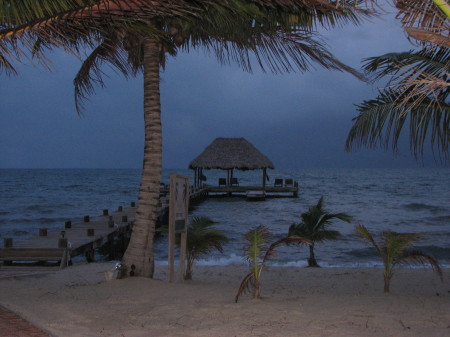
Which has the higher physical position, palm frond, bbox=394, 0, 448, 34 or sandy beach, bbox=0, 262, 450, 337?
palm frond, bbox=394, 0, 448, 34

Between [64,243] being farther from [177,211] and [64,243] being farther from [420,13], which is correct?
[420,13]

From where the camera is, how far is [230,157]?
38.0 meters

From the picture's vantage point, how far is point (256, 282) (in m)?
6.31

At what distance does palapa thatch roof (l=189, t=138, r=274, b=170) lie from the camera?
3750cm

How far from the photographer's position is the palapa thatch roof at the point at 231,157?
37.5m

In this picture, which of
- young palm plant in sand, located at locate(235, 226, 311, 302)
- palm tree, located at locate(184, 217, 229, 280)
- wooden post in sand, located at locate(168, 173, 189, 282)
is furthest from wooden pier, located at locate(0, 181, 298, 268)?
young palm plant in sand, located at locate(235, 226, 311, 302)

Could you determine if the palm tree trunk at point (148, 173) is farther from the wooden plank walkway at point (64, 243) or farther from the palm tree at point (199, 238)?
the wooden plank walkway at point (64, 243)

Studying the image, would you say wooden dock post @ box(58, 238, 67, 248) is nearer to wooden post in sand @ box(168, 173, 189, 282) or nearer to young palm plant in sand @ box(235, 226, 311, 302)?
wooden post in sand @ box(168, 173, 189, 282)

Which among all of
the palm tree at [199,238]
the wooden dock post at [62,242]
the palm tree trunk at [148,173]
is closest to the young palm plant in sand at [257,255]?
the palm tree trunk at [148,173]

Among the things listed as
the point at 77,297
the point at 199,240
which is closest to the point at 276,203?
the point at 199,240

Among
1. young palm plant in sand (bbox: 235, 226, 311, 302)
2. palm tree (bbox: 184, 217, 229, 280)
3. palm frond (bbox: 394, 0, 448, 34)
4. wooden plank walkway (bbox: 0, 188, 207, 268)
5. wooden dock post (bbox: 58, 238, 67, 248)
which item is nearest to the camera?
palm frond (bbox: 394, 0, 448, 34)

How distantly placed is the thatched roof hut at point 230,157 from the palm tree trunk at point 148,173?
28.9m

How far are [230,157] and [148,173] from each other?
29801 millimetres

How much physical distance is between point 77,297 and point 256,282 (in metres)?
2.49
